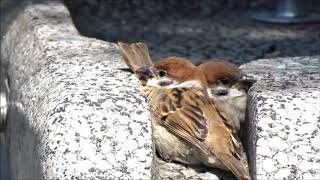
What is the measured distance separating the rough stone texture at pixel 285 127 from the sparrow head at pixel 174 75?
246mm

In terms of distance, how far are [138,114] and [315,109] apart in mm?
614

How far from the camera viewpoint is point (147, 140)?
313 cm

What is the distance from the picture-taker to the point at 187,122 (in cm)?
342

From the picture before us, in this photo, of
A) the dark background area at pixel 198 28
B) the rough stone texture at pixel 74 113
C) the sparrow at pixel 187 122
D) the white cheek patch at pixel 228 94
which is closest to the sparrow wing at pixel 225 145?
the sparrow at pixel 187 122

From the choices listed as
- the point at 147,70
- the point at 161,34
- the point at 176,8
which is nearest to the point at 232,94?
the point at 147,70

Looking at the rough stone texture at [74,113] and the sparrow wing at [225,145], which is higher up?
the rough stone texture at [74,113]

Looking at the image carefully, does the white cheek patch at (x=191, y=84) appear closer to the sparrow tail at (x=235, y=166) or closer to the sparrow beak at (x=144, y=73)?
the sparrow beak at (x=144, y=73)

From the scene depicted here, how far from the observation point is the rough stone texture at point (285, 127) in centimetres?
303

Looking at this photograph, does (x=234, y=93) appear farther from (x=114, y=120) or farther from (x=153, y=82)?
(x=114, y=120)

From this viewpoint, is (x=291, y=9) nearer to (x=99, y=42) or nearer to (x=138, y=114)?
(x=99, y=42)

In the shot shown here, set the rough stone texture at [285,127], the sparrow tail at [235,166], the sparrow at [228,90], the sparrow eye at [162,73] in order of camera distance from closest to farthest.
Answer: the rough stone texture at [285,127] → the sparrow tail at [235,166] → the sparrow at [228,90] → the sparrow eye at [162,73]

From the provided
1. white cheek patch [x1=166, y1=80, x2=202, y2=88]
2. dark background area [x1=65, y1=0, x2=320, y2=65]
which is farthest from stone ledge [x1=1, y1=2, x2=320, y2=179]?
dark background area [x1=65, y1=0, x2=320, y2=65]

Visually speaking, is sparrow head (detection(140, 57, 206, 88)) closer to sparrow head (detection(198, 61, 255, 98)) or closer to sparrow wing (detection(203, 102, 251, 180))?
sparrow head (detection(198, 61, 255, 98))

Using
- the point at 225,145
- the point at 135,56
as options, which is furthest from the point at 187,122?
the point at 135,56
